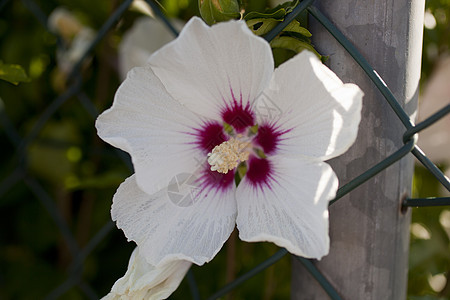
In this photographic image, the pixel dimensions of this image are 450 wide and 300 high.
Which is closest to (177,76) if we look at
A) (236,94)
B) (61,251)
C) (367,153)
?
(236,94)

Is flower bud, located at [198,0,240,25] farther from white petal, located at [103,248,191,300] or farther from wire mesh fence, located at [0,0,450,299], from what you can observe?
white petal, located at [103,248,191,300]

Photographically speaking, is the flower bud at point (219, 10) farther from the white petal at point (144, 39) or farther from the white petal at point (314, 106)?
the white petal at point (144, 39)

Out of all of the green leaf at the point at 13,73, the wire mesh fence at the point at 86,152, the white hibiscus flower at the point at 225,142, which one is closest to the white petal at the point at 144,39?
the wire mesh fence at the point at 86,152

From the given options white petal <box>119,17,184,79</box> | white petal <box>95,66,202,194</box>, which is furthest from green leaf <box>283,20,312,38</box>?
white petal <box>119,17,184,79</box>

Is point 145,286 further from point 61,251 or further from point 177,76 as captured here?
point 61,251

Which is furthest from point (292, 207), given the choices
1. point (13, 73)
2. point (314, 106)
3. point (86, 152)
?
point (86, 152)

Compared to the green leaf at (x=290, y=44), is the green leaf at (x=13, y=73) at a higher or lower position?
higher

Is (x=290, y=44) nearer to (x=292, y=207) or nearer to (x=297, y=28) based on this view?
(x=297, y=28)
